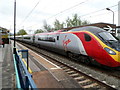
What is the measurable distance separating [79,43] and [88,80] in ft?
10.0

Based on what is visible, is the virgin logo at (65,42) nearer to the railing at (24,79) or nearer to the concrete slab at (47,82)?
the concrete slab at (47,82)

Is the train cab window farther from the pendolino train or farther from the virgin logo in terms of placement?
the virgin logo

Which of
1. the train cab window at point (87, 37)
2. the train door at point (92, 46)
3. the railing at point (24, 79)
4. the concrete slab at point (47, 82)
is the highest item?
the train cab window at point (87, 37)

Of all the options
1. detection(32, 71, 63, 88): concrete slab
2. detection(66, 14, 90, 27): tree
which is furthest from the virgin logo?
detection(66, 14, 90, 27): tree

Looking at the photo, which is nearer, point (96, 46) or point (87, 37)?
point (96, 46)

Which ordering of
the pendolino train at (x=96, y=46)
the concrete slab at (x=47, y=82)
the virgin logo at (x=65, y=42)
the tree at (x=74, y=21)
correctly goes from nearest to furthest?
the concrete slab at (x=47, y=82) → the pendolino train at (x=96, y=46) → the virgin logo at (x=65, y=42) → the tree at (x=74, y=21)

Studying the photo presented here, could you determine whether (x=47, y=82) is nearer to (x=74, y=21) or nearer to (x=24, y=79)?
(x=24, y=79)

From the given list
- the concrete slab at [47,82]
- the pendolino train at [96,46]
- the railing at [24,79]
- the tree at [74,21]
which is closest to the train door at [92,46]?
the pendolino train at [96,46]

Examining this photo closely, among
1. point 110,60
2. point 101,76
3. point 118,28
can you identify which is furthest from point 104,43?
point 118,28

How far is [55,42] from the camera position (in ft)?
39.2

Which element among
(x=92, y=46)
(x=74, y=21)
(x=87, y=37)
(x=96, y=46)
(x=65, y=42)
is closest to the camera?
(x=96, y=46)

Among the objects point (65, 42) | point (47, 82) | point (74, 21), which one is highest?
point (74, 21)

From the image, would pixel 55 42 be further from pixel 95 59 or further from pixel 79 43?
pixel 95 59

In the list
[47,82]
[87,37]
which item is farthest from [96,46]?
[47,82]
